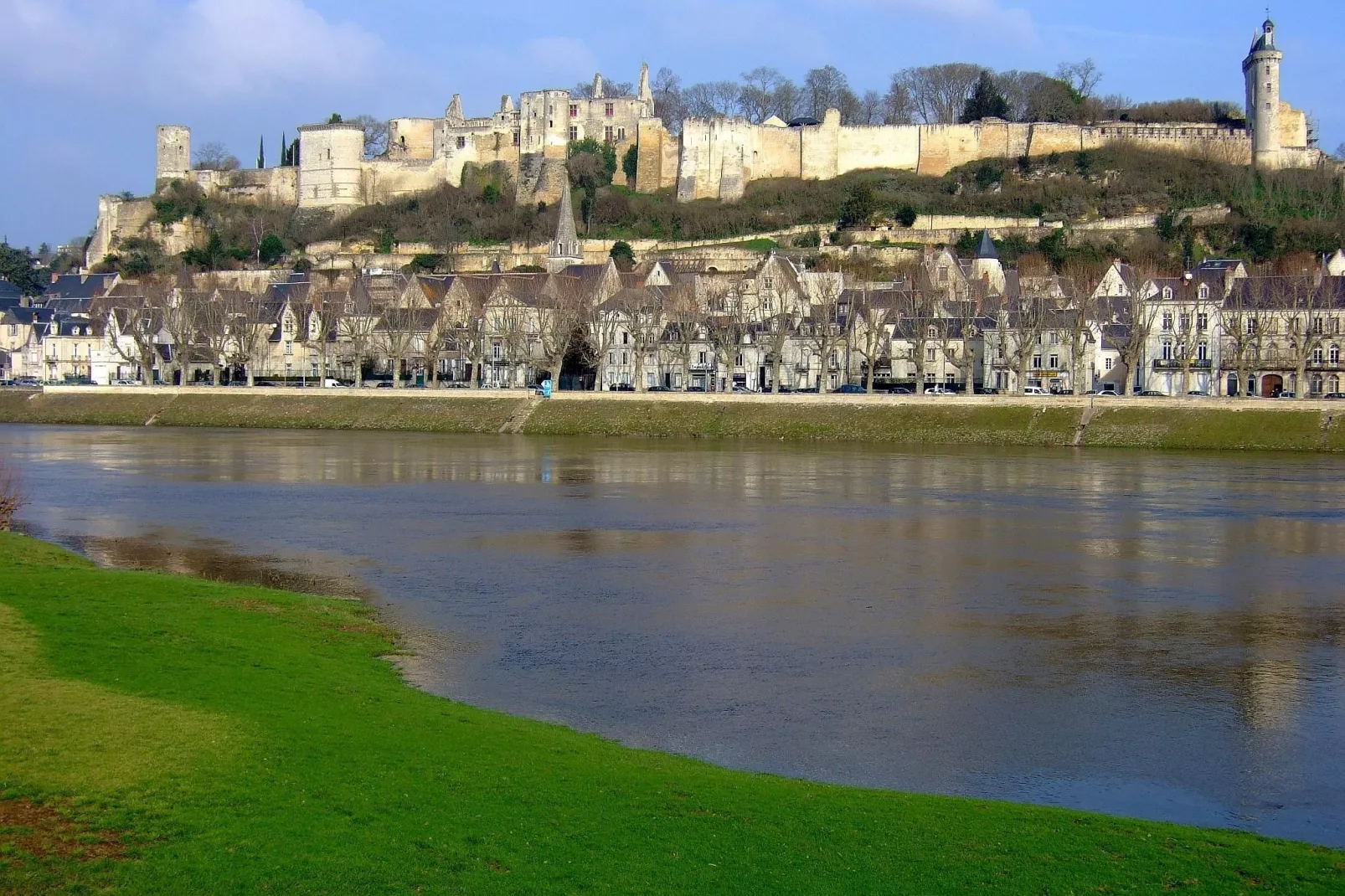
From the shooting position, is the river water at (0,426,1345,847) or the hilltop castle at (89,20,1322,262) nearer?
the river water at (0,426,1345,847)

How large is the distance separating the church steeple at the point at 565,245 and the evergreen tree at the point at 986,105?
32.8 m

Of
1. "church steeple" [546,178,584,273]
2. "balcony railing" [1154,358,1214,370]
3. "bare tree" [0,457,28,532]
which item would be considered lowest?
"bare tree" [0,457,28,532]

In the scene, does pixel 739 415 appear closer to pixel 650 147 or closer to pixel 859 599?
pixel 859 599

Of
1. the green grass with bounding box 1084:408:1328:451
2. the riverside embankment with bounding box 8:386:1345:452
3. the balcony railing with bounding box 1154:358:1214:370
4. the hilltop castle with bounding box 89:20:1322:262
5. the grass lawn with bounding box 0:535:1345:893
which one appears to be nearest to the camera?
the grass lawn with bounding box 0:535:1345:893

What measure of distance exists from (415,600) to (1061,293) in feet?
180

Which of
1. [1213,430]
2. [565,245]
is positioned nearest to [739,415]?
[1213,430]

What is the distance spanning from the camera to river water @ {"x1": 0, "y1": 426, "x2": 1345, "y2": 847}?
510 inches

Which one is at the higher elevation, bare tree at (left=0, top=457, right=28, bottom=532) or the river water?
bare tree at (left=0, top=457, right=28, bottom=532)

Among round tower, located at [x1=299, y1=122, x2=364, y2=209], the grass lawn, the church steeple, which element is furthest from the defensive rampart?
the grass lawn

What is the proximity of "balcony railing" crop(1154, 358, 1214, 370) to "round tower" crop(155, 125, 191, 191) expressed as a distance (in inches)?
3282

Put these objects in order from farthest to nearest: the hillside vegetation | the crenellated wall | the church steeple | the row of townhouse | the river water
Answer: the crenellated wall < the church steeple < the hillside vegetation < the row of townhouse < the river water

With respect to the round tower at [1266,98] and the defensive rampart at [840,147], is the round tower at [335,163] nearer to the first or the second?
the defensive rampart at [840,147]

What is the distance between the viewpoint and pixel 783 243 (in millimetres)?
92438

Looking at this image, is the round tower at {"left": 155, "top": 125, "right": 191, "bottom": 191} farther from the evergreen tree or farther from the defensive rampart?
the evergreen tree
